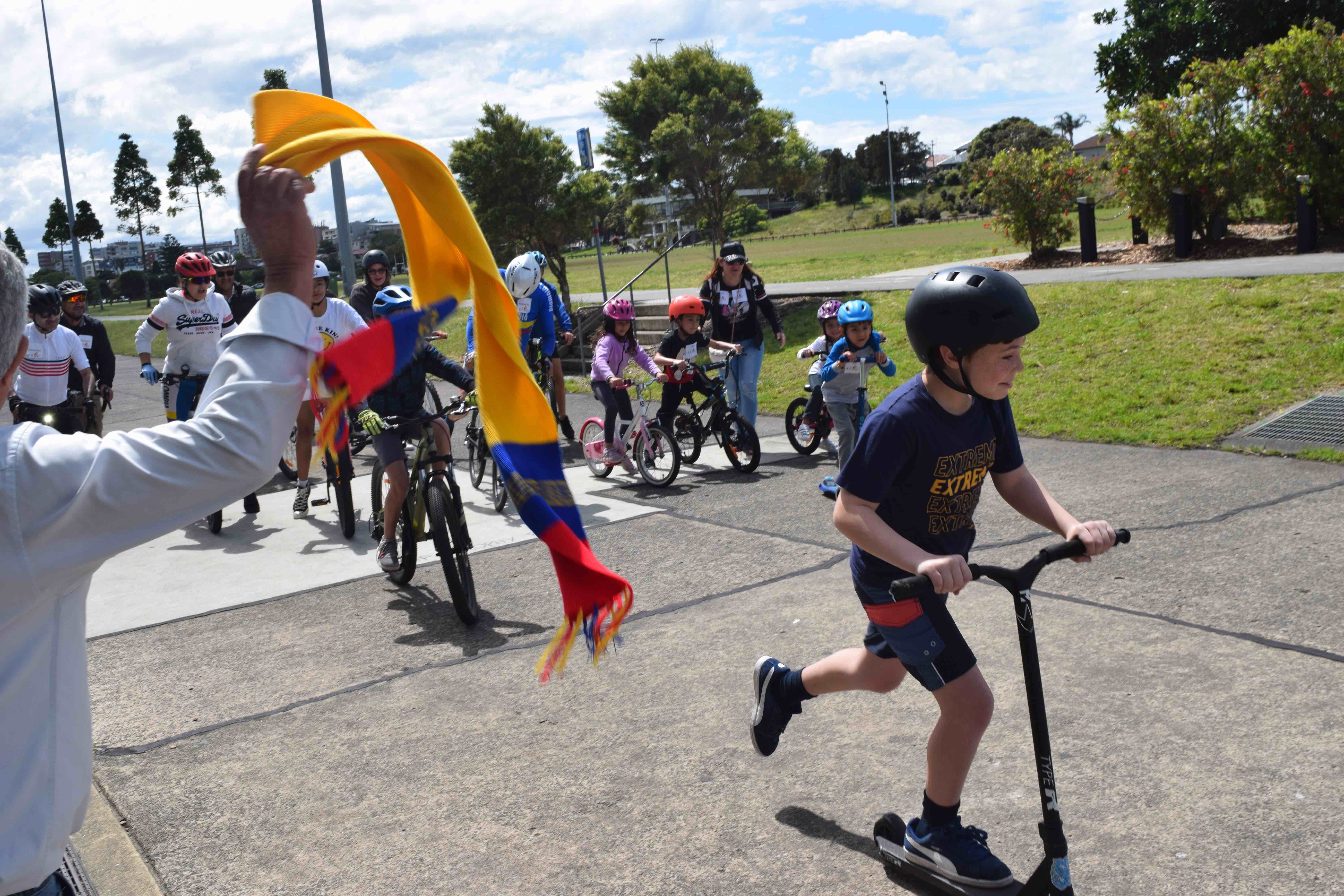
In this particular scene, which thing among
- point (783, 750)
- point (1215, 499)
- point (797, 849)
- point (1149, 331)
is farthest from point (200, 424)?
point (1149, 331)

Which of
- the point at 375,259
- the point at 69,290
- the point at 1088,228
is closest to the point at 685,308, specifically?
the point at 375,259

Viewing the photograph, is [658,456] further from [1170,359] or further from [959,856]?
[959,856]

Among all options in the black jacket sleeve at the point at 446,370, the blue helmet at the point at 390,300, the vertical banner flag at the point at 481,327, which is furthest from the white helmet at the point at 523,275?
the vertical banner flag at the point at 481,327

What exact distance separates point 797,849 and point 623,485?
21.8 ft

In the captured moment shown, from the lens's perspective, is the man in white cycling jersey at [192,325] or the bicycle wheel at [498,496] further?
the man in white cycling jersey at [192,325]

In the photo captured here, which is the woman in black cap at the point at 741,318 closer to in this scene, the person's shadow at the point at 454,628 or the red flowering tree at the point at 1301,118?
the person's shadow at the point at 454,628

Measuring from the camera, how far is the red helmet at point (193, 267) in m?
8.99

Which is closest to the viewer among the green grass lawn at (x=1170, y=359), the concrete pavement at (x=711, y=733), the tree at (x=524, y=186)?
the concrete pavement at (x=711, y=733)

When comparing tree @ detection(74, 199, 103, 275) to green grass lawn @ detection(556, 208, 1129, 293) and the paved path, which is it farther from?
the paved path

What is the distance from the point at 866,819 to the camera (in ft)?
12.1

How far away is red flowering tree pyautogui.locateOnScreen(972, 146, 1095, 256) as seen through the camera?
1934cm

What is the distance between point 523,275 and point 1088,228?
39.8ft

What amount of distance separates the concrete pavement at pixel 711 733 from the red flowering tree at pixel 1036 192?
13.3m

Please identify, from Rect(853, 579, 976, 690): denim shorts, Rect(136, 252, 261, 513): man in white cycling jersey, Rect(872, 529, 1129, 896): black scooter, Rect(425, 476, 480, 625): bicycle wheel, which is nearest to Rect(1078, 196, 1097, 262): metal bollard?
Rect(136, 252, 261, 513): man in white cycling jersey
